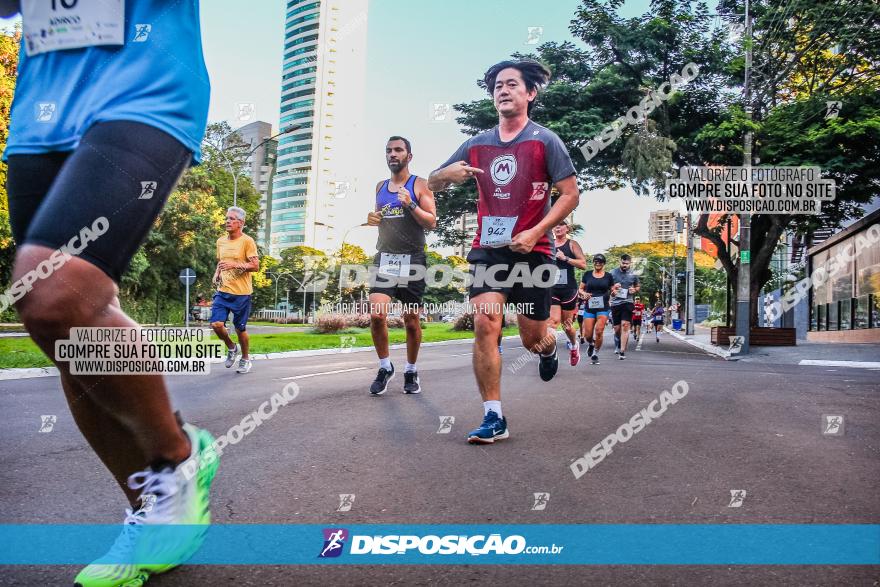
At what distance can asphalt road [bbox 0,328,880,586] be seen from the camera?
214 cm

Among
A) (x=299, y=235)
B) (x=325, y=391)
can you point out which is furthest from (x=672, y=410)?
(x=299, y=235)

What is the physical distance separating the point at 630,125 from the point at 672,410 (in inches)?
692

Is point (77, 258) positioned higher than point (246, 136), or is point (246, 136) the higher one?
point (246, 136)

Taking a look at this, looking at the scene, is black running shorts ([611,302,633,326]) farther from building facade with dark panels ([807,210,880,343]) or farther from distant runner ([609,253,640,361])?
building facade with dark panels ([807,210,880,343])

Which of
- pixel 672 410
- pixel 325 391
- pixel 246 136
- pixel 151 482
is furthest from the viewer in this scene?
pixel 246 136

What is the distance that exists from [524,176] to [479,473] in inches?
79.4

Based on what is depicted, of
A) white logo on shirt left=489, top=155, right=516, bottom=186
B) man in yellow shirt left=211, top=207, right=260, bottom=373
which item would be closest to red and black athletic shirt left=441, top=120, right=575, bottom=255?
white logo on shirt left=489, top=155, right=516, bottom=186

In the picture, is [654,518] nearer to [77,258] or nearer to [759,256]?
[77,258]

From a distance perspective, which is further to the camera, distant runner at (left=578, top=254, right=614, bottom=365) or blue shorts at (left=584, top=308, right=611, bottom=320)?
→ blue shorts at (left=584, top=308, right=611, bottom=320)

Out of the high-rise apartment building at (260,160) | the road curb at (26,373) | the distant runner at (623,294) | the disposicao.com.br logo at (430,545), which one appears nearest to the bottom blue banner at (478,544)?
the disposicao.com.br logo at (430,545)

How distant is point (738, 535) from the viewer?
2.51 meters

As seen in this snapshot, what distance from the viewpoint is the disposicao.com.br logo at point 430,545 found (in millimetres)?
2289

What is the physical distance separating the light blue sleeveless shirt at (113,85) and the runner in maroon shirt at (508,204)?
2.65m

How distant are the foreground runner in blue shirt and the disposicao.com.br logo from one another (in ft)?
1.68
